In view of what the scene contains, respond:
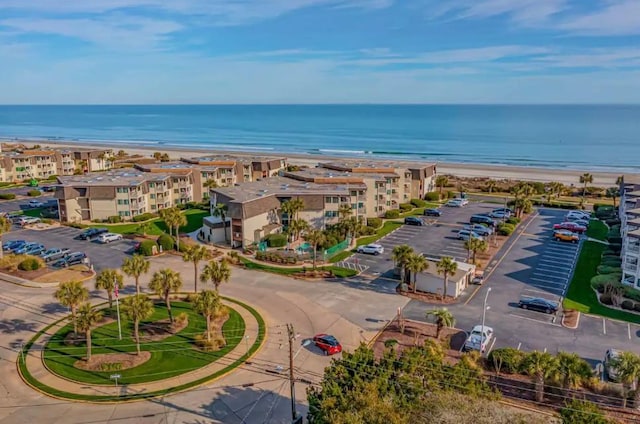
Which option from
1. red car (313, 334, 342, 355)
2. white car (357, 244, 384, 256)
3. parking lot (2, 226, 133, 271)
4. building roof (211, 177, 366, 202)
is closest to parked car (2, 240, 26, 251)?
parking lot (2, 226, 133, 271)

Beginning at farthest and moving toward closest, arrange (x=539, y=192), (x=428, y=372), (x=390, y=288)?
(x=539, y=192)
(x=390, y=288)
(x=428, y=372)

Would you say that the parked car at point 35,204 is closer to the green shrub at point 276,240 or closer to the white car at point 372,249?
the green shrub at point 276,240

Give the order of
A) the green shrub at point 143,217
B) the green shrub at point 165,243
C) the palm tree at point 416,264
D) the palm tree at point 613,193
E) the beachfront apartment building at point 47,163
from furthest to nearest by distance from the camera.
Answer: the beachfront apartment building at point 47,163 < the palm tree at point 613,193 < the green shrub at point 143,217 < the green shrub at point 165,243 < the palm tree at point 416,264

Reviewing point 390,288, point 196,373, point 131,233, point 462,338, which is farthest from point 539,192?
point 196,373


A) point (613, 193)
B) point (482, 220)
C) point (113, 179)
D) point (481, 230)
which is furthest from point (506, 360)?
point (613, 193)

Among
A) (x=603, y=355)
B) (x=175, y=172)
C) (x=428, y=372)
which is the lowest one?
(x=603, y=355)

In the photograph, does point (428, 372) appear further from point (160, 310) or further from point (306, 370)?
point (160, 310)

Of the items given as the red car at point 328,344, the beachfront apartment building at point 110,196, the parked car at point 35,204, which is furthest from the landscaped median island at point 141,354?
the parked car at point 35,204
